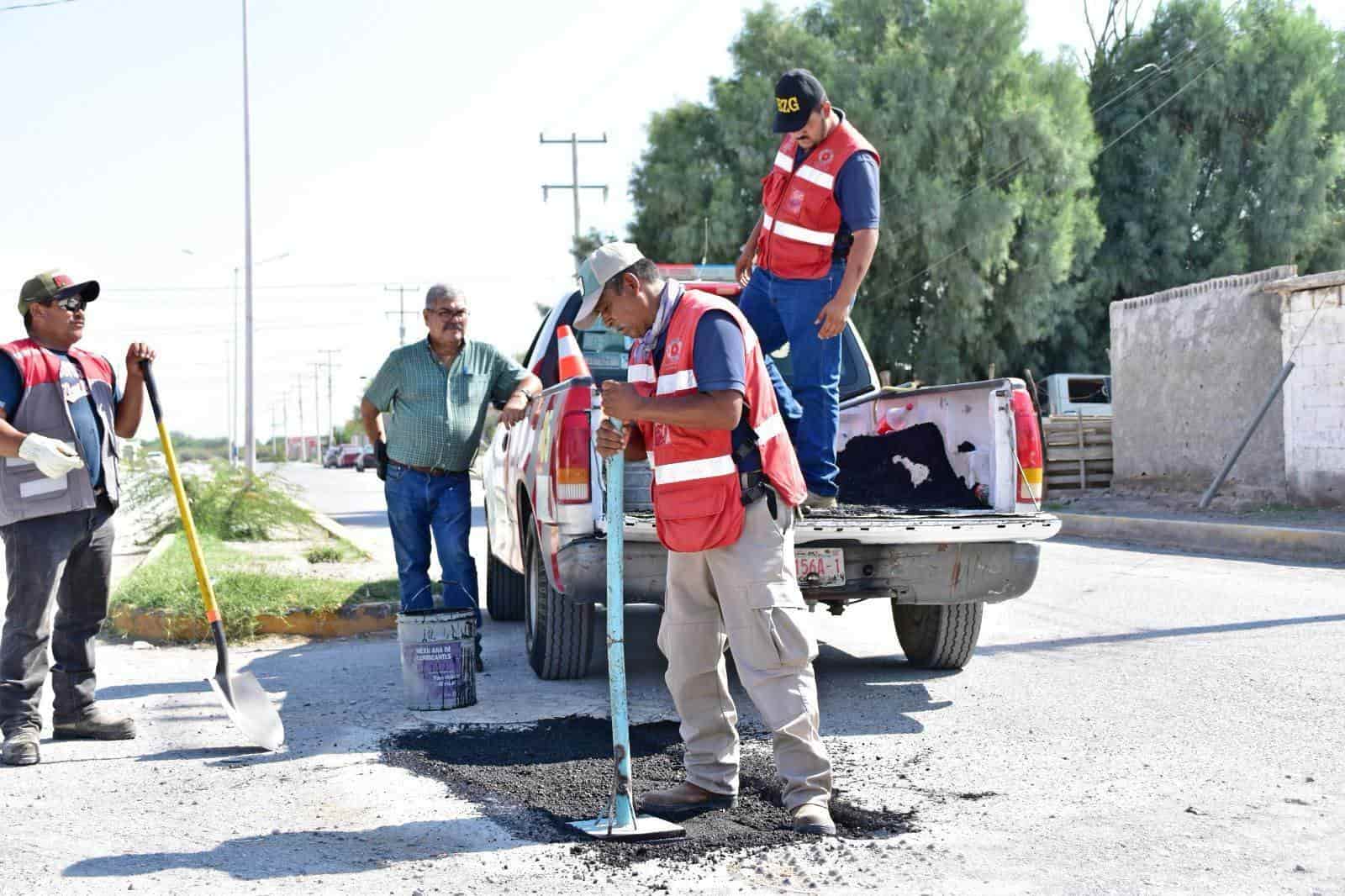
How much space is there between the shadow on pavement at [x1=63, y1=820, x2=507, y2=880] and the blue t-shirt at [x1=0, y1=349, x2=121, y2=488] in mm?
2118

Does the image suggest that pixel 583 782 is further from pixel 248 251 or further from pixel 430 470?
pixel 248 251

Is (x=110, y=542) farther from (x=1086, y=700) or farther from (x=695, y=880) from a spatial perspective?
(x=1086, y=700)

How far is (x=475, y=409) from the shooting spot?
21.9 ft

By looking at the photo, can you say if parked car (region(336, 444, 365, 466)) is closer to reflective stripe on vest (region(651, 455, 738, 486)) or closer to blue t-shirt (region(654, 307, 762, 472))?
reflective stripe on vest (region(651, 455, 738, 486))

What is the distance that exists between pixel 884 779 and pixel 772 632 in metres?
0.83

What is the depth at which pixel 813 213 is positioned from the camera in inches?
226

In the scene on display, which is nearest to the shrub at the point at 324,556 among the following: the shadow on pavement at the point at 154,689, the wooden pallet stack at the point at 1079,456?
the shadow on pavement at the point at 154,689

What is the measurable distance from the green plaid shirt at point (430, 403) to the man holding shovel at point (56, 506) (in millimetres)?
1195

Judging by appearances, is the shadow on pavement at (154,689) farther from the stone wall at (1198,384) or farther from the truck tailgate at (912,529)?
the stone wall at (1198,384)

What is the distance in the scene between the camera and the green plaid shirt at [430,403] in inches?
257

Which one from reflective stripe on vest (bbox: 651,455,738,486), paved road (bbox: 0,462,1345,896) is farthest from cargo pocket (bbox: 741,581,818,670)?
paved road (bbox: 0,462,1345,896)

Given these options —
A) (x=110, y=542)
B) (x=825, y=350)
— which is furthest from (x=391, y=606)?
(x=825, y=350)

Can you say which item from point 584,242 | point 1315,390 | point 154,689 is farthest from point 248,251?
point 154,689

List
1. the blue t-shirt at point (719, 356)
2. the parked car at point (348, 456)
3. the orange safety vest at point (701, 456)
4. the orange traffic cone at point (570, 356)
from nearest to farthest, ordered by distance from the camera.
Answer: the blue t-shirt at point (719, 356)
the orange safety vest at point (701, 456)
the orange traffic cone at point (570, 356)
the parked car at point (348, 456)
